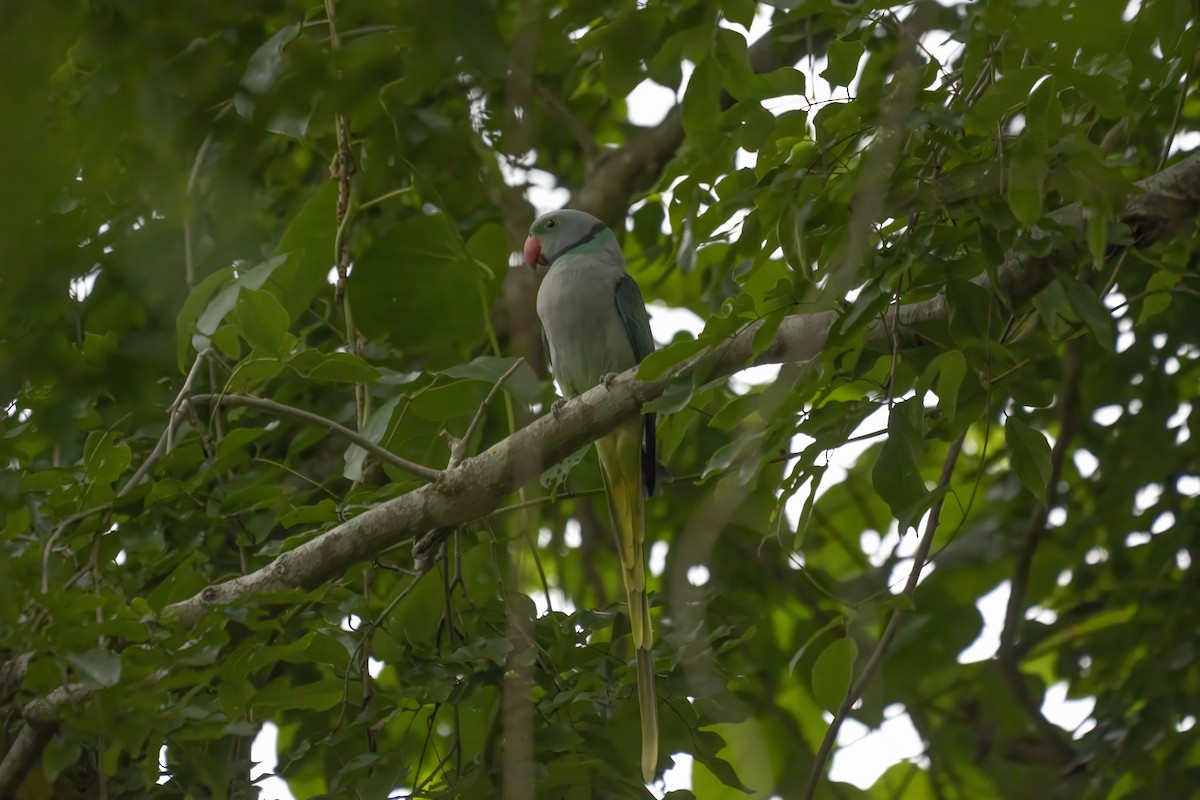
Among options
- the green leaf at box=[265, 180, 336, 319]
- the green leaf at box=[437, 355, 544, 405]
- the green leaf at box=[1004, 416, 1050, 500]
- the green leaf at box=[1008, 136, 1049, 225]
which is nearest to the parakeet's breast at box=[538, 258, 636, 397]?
the green leaf at box=[265, 180, 336, 319]

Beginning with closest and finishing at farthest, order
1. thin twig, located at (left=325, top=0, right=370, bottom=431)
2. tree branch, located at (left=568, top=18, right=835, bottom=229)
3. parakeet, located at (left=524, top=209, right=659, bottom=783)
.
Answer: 1. thin twig, located at (left=325, top=0, right=370, bottom=431)
2. parakeet, located at (left=524, top=209, right=659, bottom=783)
3. tree branch, located at (left=568, top=18, right=835, bottom=229)

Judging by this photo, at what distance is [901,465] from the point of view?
1.89 m

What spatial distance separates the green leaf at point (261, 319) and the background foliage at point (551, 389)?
11 millimetres

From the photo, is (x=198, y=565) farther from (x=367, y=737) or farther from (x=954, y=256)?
(x=954, y=256)

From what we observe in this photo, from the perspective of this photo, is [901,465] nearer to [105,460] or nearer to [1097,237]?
[1097,237]

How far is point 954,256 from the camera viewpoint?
2.13 meters

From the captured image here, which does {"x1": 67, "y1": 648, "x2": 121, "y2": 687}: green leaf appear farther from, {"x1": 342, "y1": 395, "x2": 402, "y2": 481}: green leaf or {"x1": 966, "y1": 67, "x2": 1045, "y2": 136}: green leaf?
{"x1": 966, "y1": 67, "x2": 1045, "y2": 136}: green leaf

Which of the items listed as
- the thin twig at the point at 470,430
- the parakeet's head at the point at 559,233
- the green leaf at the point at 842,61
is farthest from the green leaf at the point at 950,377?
the parakeet's head at the point at 559,233

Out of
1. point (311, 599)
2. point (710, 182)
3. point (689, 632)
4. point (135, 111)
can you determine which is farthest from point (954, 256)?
point (135, 111)

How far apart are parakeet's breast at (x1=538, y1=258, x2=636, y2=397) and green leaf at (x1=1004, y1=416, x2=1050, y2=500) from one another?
173cm

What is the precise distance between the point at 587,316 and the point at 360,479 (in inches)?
51.4

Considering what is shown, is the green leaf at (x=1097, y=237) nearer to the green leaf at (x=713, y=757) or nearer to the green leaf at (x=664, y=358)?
the green leaf at (x=664, y=358)

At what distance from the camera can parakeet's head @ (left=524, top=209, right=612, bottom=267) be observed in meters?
3.74

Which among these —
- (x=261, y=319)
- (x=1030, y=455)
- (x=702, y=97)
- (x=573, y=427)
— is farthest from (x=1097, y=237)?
(x=261, y=319)
